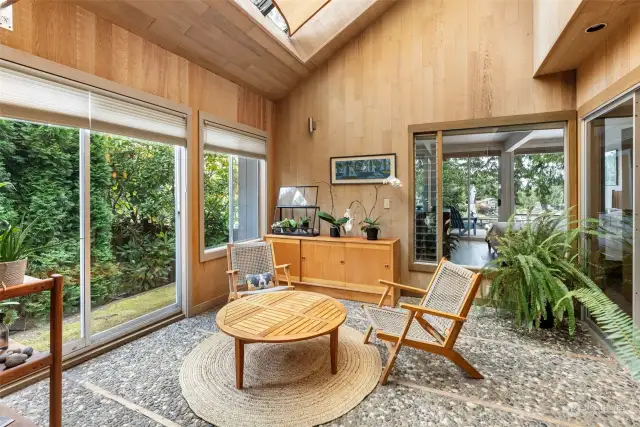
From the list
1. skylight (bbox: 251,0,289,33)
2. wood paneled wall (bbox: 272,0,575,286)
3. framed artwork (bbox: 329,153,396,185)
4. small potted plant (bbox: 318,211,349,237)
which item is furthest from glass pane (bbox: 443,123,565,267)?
skylight (bbox: 251,0,289,33)

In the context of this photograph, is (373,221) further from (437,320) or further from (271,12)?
(271,12)

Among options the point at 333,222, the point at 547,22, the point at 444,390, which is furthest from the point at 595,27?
the point at 333,222

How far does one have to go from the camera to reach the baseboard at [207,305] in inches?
137

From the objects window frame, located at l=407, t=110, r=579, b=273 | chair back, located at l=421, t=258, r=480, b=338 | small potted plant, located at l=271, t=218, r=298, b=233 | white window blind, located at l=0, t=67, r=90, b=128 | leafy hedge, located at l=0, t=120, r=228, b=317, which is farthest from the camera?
small potted plant, located at l=271, t=218, r=298, b=233

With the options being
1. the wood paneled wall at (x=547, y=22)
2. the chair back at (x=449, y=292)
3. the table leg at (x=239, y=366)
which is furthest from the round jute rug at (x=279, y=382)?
the wood paneled wall at (x=547, y=22)

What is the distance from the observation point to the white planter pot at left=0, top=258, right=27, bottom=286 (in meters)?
1.48

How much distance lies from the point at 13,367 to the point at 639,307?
385cm

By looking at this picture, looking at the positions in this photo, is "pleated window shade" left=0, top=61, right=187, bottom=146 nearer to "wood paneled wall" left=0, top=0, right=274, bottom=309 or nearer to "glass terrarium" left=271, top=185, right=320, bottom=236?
"wood paneled wall" left=0, top=0, right=274, bottom=309

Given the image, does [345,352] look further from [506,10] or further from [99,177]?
[506,10]

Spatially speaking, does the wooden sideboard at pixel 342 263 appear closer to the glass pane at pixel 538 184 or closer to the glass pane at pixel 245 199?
the glass pane at pixel 245 199

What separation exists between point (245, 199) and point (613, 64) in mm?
4078

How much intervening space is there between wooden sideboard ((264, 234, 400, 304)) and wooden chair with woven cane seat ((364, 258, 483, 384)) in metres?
1.07

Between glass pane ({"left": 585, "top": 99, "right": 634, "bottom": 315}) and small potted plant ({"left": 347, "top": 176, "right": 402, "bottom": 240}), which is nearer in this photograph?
glass pane ({"left": 585, "top": 99, "right": 634, "bottom": 315})

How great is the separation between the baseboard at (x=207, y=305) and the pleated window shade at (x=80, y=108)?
1821 millimetres
